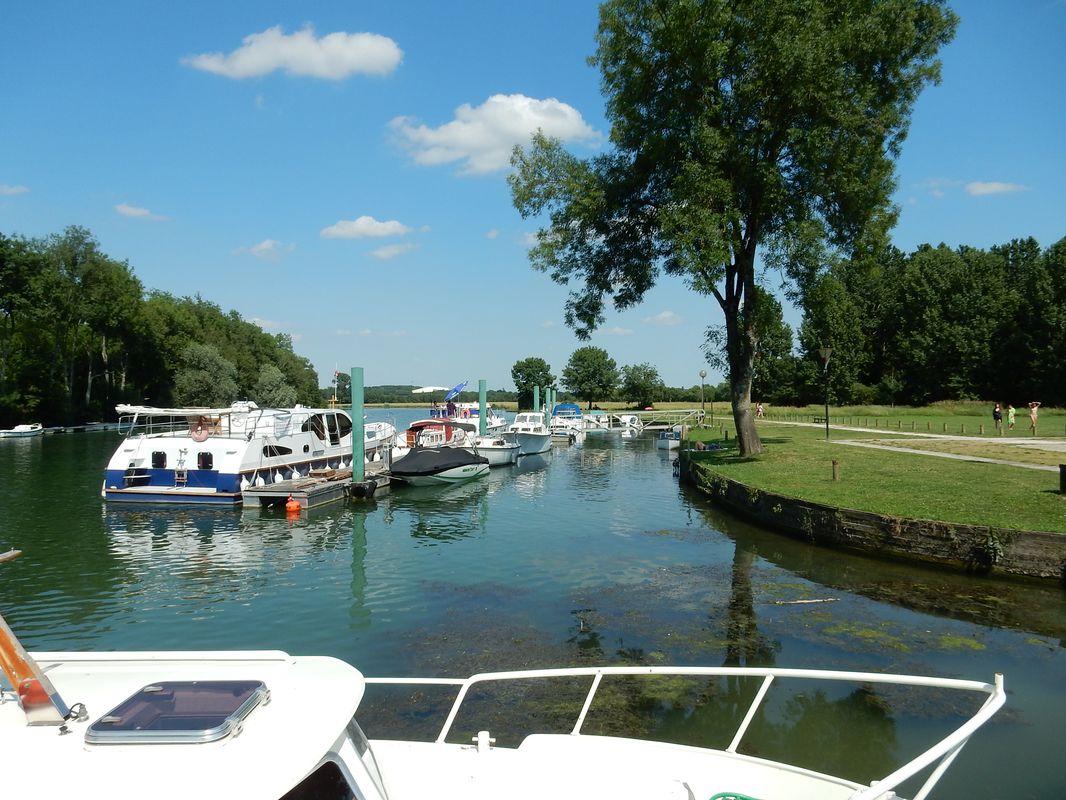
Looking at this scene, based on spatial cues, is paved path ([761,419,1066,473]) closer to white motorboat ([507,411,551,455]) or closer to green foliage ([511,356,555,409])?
white motorboat ([507,411,551,455])

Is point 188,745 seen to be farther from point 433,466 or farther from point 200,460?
point 433,466

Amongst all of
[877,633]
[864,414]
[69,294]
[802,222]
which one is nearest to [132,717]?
[877,633]

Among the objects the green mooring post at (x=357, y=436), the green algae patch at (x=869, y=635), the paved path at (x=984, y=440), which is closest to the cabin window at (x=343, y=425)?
the green mooring post at (x=357, y=436)

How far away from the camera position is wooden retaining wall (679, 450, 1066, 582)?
13156 millimetres

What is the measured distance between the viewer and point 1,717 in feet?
12.5

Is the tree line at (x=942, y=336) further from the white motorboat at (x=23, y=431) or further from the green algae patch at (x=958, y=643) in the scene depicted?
the white motorboat at (x=23, y=431)

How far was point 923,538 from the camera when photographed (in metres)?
14.7

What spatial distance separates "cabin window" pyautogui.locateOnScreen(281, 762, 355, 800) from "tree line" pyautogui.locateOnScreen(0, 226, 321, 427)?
248ft

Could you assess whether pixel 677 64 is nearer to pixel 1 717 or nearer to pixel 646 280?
pixel 646 280

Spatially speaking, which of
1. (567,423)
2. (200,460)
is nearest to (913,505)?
(200,460)

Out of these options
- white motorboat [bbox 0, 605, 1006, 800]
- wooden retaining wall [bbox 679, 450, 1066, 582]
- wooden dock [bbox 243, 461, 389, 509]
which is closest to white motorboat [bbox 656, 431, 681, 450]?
wooden dock [bbox 243, 461, 389, 509]

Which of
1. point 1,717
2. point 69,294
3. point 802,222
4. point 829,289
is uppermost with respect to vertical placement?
point 69,294

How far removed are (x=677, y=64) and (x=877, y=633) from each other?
19.5 m

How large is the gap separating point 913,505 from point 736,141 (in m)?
13.3
